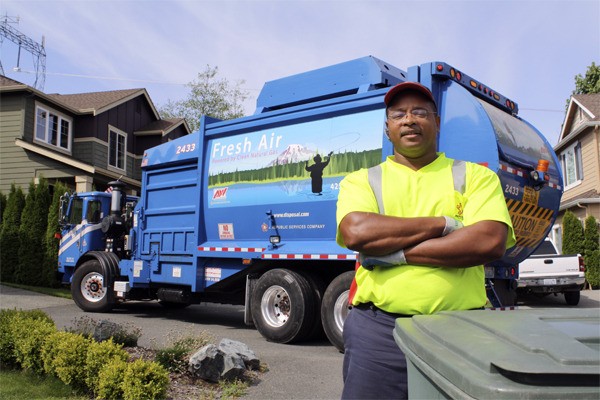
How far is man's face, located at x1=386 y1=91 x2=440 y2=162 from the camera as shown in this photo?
232 cm

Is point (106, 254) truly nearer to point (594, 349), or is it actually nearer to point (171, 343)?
point (171, 343)

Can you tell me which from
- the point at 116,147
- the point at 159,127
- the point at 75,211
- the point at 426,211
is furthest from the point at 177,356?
the point at 159,127

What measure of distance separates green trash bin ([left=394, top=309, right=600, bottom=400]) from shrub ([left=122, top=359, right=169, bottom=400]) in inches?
103

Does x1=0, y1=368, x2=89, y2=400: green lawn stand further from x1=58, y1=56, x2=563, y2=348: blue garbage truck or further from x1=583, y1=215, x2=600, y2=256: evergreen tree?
x1=583, y1=215, x2=600, y2=256: evergreen tree

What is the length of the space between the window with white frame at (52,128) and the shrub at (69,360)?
15270mm

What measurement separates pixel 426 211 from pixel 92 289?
9630 mm

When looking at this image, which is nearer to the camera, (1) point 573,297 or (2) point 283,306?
(2) point 283,306

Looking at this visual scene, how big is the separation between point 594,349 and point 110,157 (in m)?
21.5

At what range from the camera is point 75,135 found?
20.0 metres

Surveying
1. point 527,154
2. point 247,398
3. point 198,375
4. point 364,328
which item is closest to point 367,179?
point 364,328

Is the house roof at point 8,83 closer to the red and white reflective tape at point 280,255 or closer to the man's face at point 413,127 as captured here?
the red and white reflective tape at point 280,255

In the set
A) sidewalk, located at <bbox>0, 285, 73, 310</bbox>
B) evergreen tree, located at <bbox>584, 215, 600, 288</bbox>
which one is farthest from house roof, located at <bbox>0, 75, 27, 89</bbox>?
evergreen tree, located at <bbox>584, 215, 600, 288</bbox>

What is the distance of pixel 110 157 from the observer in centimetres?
2122

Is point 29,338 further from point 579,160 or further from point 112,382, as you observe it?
point 579,160
